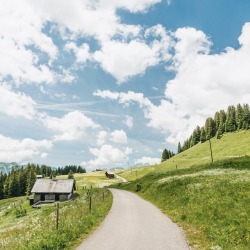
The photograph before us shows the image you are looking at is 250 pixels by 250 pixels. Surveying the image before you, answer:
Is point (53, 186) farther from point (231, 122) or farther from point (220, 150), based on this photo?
point (231, 122)

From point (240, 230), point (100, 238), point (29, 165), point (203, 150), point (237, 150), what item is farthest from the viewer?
point (29, 165)

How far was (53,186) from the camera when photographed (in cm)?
9181

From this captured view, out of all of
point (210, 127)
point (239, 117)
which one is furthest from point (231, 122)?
point (210, 127)

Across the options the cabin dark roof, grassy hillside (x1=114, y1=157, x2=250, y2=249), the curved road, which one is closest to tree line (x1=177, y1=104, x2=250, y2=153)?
the cabin dark roof

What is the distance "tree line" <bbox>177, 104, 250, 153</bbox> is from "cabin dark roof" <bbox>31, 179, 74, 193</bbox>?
9219 cm

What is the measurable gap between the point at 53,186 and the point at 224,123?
111465mm

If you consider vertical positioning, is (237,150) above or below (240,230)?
above

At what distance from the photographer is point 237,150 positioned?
4788 inches

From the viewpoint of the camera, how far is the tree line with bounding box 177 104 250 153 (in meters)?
154

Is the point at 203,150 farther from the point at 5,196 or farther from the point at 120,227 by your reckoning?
the point at 120,227

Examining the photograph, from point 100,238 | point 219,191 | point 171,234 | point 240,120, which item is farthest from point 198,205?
point 240,120

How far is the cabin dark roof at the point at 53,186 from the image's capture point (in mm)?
90188

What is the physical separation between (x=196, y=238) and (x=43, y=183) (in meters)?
83.7

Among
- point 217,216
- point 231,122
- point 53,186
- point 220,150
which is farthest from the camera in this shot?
point 231,122
